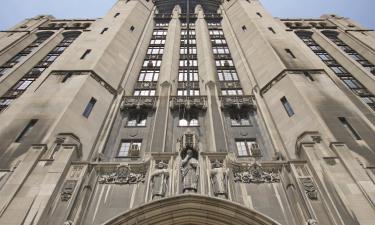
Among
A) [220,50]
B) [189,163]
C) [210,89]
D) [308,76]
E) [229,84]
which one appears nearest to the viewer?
[189,163]

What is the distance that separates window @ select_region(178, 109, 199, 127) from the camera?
23203 mm

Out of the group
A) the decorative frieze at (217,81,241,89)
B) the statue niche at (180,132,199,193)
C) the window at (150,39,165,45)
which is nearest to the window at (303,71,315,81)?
the decorative frieze at (217,81,241,89)

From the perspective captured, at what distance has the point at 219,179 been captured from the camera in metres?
16.2

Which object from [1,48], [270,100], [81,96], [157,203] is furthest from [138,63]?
[157,203]

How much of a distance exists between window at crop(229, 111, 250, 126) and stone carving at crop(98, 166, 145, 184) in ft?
28.4

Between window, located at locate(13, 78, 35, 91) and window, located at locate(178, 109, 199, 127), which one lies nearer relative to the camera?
window, located at locate(178, 109, 199, 127)

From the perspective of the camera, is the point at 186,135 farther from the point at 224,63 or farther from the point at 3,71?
the point at 3,71

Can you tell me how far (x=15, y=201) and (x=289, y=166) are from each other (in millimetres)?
12403

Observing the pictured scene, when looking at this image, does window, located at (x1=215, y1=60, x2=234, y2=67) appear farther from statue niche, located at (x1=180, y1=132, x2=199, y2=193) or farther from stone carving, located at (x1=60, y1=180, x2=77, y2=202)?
stone carving, located at (x1=60, y1=180, x2=77, y2=202)

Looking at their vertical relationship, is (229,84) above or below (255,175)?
above

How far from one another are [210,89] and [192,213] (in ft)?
42.7

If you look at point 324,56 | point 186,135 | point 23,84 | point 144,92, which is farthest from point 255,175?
point 324,56

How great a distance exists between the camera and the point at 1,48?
38.6 m

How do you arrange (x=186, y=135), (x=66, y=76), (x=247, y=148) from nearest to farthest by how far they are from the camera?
(x=186, y=135), (x=247, y=148), (x=66, y=76)
